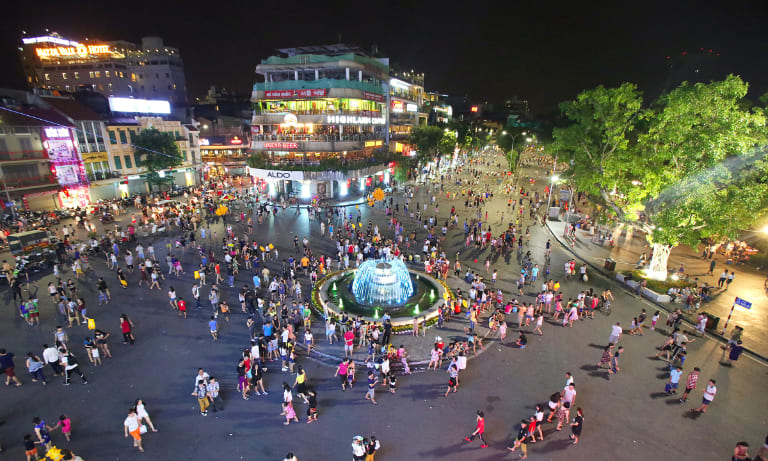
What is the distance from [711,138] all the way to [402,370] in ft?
58.4

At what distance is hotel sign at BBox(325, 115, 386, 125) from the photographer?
46.2 metres

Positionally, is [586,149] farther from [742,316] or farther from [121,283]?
[121,283]

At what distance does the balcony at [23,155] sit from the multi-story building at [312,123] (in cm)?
2013

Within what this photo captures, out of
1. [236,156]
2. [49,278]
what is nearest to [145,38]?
[236,156]

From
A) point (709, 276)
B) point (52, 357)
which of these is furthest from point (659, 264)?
point (52, 357)

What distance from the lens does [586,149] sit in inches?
964

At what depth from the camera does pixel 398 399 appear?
40.6 ft

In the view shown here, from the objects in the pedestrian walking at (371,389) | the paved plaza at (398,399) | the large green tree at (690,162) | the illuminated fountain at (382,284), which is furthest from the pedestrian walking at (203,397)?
the large green tree at (690,162)

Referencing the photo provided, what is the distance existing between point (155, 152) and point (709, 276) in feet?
176

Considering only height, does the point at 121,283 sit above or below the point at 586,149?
below

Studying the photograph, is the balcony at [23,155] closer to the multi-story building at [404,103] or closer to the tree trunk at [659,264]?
the multi-story building at [404,103]

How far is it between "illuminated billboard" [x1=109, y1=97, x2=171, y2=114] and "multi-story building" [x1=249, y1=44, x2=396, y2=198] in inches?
481

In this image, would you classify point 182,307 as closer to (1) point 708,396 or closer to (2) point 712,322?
(1) point 708,396

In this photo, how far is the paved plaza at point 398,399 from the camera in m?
10.4
